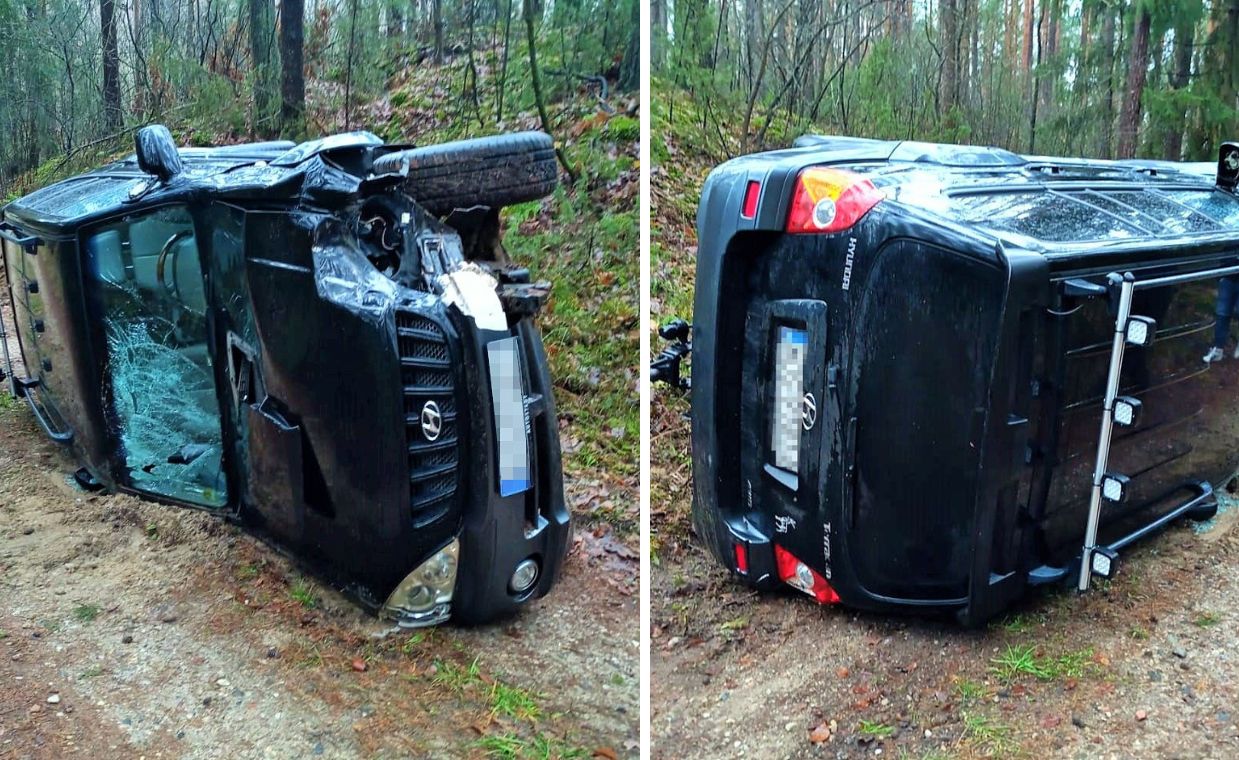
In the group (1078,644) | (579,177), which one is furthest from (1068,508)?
(579,177)

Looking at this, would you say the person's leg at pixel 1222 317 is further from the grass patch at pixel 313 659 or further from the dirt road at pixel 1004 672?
the grass patch at pixel 313 659

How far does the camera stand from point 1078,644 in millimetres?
1507

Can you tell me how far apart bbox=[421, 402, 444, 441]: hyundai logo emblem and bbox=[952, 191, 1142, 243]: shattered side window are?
81cm

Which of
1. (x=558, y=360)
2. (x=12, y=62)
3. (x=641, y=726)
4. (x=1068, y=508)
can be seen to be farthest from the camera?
(x=641, y=726)

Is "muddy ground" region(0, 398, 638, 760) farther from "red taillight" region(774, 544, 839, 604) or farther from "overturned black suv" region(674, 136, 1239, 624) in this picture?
"overturned black suv" region(674, 136, 1239, 624)

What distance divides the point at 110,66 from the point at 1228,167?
165cm

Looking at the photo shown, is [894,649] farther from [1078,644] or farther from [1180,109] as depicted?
[1180,109]

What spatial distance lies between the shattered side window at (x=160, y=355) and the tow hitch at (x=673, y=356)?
71 centimetres

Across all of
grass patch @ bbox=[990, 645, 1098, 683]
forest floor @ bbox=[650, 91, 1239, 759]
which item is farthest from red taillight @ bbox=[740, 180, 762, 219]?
grass patch @ bbox=[990, 645, 1098, 683]

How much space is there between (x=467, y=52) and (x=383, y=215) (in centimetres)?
30

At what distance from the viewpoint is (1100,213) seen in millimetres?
1461

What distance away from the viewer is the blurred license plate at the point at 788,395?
1556mm

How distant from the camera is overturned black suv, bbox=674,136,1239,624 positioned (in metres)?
1.37

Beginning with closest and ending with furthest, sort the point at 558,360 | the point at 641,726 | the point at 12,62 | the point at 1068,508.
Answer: the point at 12,62
the point at 1068,508
the point at 558,360
the point at 641,726
